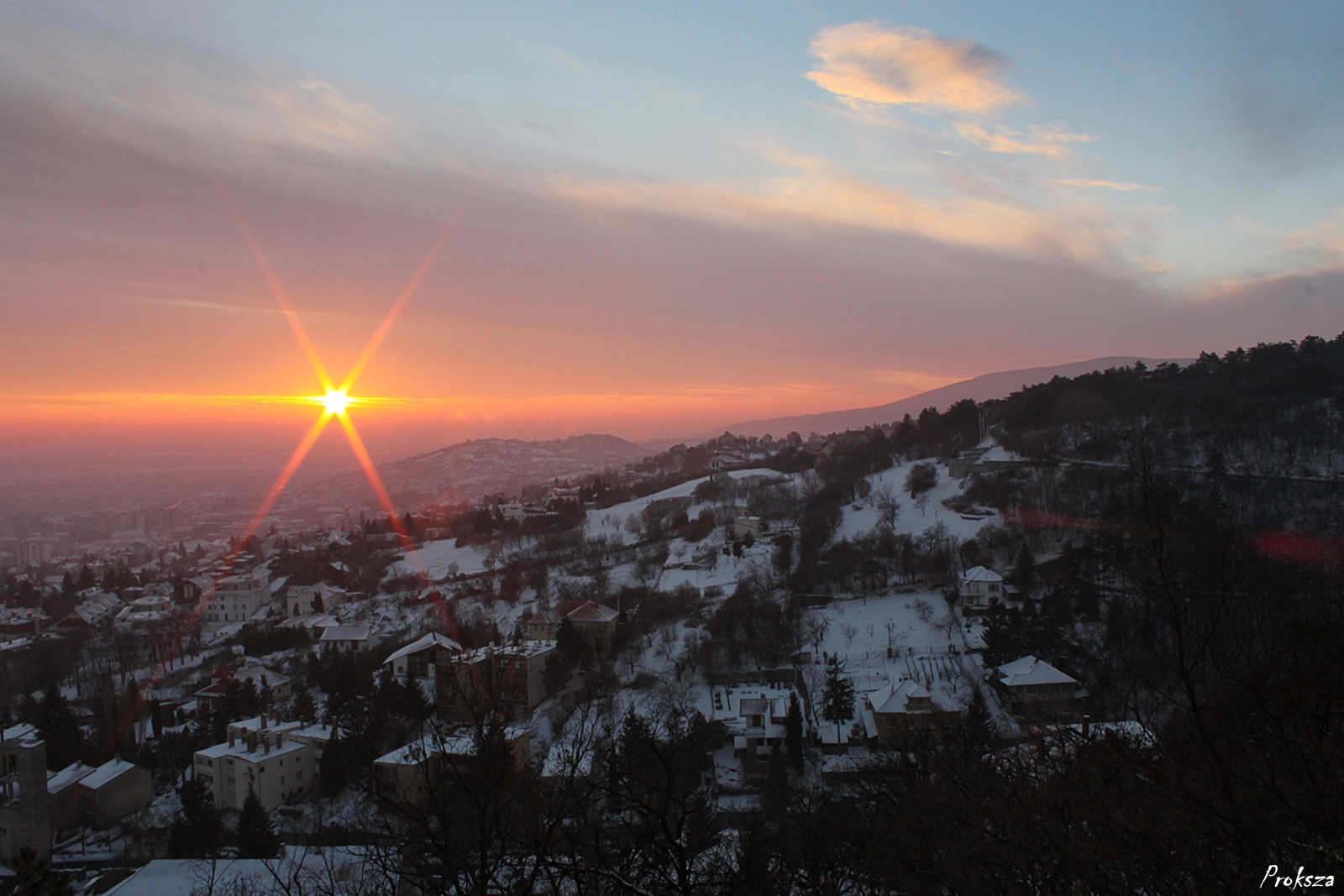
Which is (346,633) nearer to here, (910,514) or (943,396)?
(910,514)

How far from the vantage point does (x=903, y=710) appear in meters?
12.9

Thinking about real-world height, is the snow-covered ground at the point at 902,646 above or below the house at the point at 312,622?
above

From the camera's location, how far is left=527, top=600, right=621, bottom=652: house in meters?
18.7

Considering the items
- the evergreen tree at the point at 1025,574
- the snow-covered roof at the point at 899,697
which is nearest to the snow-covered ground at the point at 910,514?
the evergreen tree at the point at 1025,574

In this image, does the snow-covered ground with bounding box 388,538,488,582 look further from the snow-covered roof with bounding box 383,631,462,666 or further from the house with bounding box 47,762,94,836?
the house with bounding box 47,762,94,836

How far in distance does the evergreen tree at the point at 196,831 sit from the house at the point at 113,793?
2.07 metres

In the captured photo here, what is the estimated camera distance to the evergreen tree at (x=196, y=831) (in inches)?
444

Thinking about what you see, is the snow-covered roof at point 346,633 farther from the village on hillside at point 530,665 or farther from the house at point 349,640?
the village on hillside at point 530,665

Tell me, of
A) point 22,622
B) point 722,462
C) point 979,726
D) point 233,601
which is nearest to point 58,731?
point 233,601

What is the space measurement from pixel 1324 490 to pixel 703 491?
2099 cm

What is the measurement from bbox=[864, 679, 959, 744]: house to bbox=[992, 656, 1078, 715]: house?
1.34 metres

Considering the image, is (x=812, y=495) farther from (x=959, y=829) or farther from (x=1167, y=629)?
(x=959, y=829)

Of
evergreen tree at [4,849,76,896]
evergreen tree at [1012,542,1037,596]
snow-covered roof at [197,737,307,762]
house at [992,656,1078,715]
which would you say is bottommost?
snow-covered roof at [197,737,307,762]

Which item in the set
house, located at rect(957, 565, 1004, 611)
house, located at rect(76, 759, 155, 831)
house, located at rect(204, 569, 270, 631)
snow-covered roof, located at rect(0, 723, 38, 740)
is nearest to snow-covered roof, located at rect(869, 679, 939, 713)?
house, located at rect(957, 565, 1004, 611)
